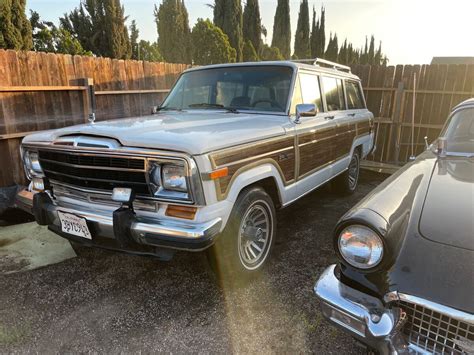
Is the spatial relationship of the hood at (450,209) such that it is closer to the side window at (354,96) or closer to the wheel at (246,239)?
the wheel at (246,239)

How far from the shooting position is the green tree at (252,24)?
30.9 meters

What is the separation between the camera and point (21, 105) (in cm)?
525

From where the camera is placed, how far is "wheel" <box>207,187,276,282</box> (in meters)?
2.68

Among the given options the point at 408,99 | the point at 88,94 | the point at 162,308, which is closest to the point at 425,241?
the point at 162,308

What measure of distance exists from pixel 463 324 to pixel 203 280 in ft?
6.93

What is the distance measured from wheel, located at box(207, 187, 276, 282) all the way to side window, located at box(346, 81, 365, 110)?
10.2ft

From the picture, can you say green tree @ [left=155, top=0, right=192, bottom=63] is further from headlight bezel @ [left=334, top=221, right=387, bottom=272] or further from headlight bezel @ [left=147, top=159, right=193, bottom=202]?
headlight bezel @ [left=334, top=221, right=387, bottom=272]

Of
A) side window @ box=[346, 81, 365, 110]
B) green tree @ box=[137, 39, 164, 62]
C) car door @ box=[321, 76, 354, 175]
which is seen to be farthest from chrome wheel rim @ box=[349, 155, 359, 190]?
green tree @ box=[137, 39, 164, 62]

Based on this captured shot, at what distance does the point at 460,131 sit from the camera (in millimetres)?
3143

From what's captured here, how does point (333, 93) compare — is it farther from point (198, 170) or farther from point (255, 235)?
point (198, 170)

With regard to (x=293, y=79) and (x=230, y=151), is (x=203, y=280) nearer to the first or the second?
(x=230, y=151)

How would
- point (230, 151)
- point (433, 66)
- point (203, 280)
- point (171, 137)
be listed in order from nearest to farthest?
point (171, 137)
point (230, 151)
point (203, 280)
point (433, 66)

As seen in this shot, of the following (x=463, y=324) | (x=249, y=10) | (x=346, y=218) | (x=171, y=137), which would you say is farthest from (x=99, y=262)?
(x=249, y=10)

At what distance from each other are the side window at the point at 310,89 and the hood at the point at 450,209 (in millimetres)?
1770
